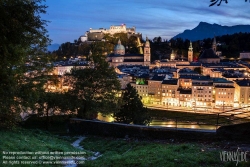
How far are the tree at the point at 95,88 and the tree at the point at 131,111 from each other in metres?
5.31

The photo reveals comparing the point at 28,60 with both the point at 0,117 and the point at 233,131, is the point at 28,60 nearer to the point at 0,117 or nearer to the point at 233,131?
the point at 0,117

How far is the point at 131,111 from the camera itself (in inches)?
1056

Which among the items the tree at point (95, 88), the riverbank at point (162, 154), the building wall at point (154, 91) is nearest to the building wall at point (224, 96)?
the building wall at point (154, 91)

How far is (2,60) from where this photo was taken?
8.84 metres

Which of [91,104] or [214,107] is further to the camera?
[214,107]

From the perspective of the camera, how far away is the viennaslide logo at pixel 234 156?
22.7 ft

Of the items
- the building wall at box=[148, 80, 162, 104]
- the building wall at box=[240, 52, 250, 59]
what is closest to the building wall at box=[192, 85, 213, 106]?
the building wall at box=[148, 80, 162, 104]

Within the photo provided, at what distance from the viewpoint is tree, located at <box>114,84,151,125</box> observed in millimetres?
26109

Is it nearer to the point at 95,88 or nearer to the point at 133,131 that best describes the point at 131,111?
the point at 95,88

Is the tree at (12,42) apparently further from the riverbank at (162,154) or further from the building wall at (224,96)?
the building wall at (224,96)

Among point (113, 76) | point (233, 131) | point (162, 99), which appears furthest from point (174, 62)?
point (233, 131)

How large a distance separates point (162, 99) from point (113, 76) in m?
55.2

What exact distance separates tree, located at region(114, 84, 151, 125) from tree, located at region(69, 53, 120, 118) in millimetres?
5308

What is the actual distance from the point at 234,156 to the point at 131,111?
778 inches
